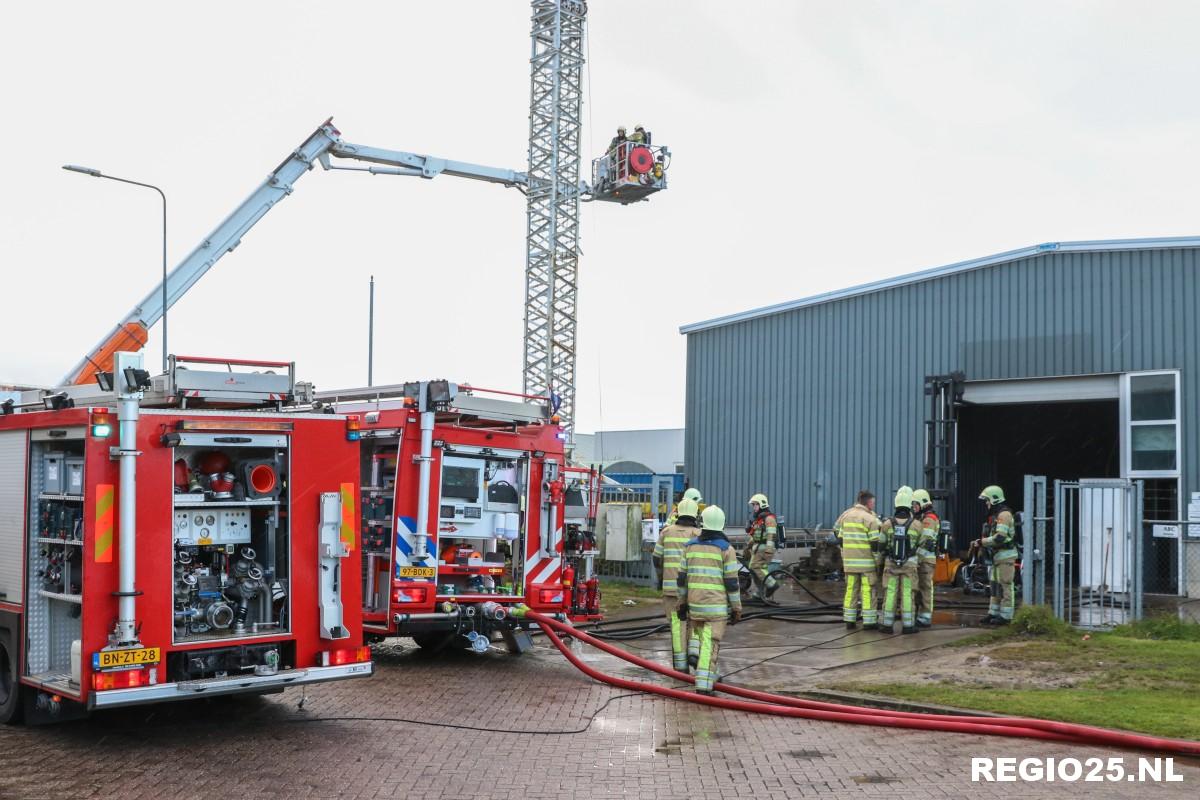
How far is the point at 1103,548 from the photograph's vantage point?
14.3 m

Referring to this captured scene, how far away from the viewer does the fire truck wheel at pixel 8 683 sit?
7.96 m

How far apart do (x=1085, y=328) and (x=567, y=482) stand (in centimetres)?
1087

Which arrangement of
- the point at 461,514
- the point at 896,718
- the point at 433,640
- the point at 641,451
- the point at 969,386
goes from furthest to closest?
1. the point at 641,451
2. the point at 969,386
3. the point at 433,640
4. the point at 461,514
5. the point at 896,718

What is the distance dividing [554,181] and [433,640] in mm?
21582

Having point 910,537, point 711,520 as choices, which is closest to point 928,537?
point 910,537

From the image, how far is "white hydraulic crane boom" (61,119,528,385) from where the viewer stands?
19.2 metres

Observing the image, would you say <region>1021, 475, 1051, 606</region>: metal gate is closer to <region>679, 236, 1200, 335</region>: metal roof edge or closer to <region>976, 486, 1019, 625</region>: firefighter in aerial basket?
<region>976, 486, 1019, 625</region>: firefighter in aerial basket

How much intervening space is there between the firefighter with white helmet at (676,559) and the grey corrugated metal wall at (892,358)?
11.2 m

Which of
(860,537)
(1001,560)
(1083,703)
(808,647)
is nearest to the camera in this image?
(1083,703)

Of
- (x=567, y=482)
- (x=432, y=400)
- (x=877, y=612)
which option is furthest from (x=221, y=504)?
(x=877, y=612)

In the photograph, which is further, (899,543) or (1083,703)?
(899,543)

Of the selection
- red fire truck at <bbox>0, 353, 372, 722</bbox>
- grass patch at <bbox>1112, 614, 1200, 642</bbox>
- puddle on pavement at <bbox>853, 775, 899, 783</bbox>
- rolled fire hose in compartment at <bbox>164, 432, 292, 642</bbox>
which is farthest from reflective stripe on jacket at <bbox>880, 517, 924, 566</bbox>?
rolled fire hose in compartment at <bbox>164, 432, 292, 642</bbox>

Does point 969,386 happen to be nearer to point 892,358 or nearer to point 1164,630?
point 892,358

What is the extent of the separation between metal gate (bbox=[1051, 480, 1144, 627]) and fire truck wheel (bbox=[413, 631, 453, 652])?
22.9ft
